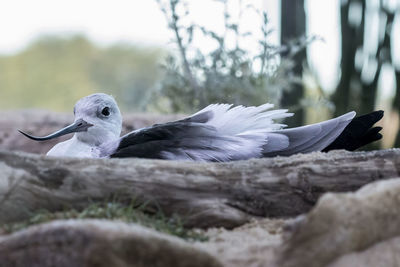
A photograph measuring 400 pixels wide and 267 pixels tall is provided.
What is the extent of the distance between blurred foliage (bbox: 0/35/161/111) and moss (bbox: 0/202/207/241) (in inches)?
697

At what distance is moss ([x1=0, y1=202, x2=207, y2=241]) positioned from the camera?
9.32 ft

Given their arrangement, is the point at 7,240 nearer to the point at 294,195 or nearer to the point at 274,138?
the point at 294,195

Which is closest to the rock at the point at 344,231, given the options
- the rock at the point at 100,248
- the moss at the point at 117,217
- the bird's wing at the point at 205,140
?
the rock at the point at 100,248

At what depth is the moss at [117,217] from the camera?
2.84 metres

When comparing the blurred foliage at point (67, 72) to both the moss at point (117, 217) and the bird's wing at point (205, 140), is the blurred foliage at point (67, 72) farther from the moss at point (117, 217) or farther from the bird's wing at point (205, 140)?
the moss at point (117, 217)

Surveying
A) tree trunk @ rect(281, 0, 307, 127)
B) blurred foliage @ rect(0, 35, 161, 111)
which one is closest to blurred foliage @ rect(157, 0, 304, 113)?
tree trunk @ rect(281, 0, 307, 127)

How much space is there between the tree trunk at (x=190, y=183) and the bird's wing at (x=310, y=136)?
0.55 m

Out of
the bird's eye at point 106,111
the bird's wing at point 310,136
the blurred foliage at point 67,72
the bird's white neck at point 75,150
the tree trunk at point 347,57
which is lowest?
the blurred foliage at point 67,72

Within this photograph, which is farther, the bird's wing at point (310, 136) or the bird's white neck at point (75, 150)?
the bird's white neck at point (75, 150)

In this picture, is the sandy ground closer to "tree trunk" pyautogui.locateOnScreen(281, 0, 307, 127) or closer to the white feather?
the white feather

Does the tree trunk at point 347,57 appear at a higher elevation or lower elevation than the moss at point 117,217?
lower

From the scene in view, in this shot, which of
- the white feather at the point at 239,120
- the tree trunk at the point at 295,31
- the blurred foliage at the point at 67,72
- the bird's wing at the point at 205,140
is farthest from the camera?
the blurred foliage at the point at 67,72

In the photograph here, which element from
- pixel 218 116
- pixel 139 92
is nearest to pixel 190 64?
pixel 218 116

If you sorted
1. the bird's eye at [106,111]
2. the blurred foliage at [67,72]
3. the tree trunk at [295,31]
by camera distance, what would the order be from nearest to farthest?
the bird's eye at [106,111], the tree trunk at [295,31], the blurred foliage at [67,72]
